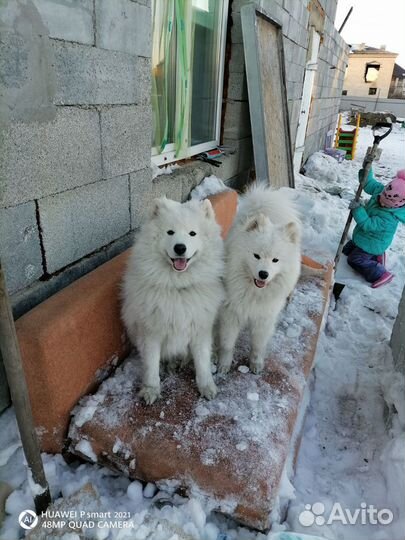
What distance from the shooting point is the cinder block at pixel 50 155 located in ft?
5.04

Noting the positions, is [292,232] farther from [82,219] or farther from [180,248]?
[82,219]

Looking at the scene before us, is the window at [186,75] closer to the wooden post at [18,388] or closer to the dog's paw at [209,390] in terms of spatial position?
the dog's paw at [209,390]

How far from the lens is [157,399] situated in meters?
1.88

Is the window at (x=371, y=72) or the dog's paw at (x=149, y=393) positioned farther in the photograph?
the window at (x=371, y=72)

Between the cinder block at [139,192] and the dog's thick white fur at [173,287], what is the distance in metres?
0.74

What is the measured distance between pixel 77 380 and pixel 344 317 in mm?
2436

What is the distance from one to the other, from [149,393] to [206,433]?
1.14ft

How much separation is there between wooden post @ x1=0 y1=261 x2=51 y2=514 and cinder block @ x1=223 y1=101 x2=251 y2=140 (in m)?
3.70

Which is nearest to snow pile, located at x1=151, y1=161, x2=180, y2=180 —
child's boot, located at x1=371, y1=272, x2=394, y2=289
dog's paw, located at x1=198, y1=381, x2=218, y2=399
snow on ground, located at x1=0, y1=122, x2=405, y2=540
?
dog's paw, located at x1=198, y1=381, x2=218, y2=399

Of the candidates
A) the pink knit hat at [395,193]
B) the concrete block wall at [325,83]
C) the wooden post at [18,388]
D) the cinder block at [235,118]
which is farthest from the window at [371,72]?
the wooden post at [18,388]

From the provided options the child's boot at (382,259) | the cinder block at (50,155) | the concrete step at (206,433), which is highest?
the cinder block at (50,155)

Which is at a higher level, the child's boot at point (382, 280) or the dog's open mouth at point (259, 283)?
the dog's open mouth at point (259, 283)

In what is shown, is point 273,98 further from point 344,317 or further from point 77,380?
point 77,380

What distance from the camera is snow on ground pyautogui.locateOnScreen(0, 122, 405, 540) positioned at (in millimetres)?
1520
